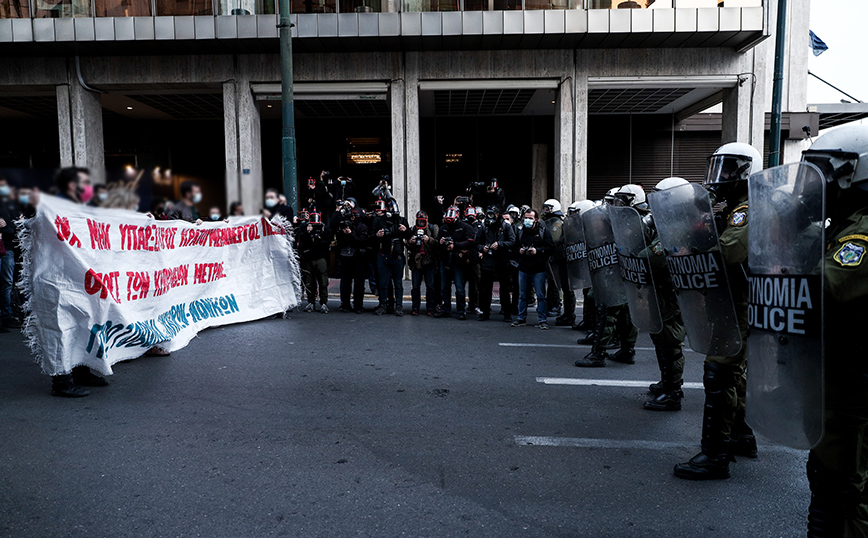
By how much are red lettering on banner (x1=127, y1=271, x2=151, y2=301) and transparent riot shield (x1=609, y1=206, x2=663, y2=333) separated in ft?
15.9

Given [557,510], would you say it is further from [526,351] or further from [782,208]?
[526,351]

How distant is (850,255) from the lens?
7.41 feet

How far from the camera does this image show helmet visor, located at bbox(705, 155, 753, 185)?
12.1ft

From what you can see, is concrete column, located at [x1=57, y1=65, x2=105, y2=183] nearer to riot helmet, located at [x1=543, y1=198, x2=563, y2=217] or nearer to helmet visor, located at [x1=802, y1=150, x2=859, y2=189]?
riot helmet, located at [x1=543, y1=198, x2=563, y2=217]

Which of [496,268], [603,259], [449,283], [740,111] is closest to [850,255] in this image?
[603,259]

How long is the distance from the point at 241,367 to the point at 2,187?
4554 mm

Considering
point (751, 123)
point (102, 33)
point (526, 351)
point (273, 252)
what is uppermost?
point (102, 33)

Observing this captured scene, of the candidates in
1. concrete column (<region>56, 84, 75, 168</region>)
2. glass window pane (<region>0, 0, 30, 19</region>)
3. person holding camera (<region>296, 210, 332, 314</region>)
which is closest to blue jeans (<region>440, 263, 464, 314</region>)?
person holding camera (<region>296, 210, 332, 314</region>)

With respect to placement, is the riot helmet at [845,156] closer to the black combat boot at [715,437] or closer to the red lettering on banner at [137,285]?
the black combat boot at [715,437]

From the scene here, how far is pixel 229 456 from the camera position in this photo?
3.94 metres

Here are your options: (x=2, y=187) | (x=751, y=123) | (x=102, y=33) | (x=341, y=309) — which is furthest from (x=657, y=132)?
(x=2, y=187)

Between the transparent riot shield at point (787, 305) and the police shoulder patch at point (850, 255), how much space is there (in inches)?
2.5

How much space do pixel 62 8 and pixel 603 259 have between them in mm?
14738

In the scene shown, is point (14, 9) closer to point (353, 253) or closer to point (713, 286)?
point (353, 253)
